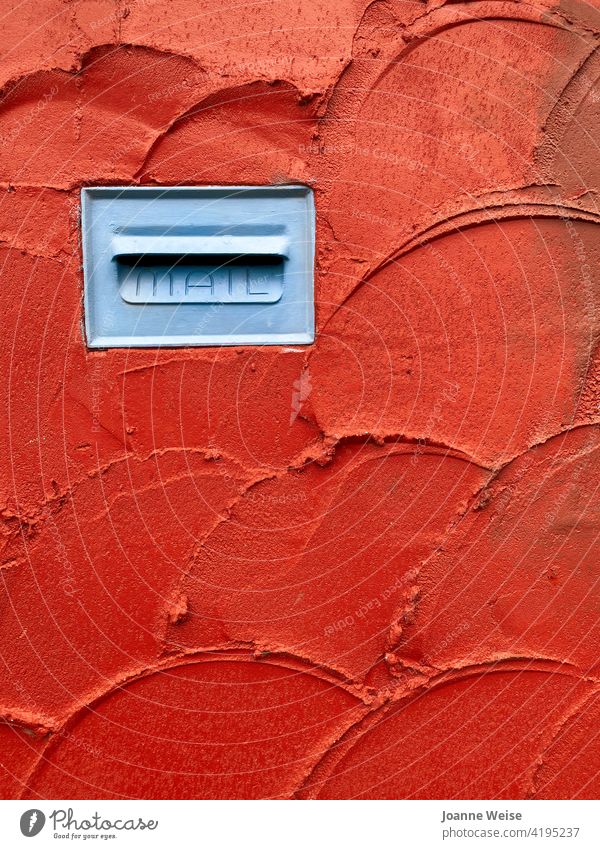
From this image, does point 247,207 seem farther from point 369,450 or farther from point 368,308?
point 369,450

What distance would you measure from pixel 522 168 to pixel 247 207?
43 centimetres

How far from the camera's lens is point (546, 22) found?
1.10 meters

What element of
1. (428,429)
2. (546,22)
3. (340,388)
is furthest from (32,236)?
(546,22)

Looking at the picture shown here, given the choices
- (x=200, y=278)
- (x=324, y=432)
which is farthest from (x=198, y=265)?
(x=324, y=432)

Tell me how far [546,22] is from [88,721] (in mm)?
1272

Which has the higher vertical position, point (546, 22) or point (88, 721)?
point (546, 22)

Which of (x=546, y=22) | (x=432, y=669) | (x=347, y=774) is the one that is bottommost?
(x=347, y=774)

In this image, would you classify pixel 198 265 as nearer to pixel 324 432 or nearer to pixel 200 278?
pixel 200 278

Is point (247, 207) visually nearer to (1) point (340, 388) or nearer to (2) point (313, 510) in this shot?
(1) point (340, 388)

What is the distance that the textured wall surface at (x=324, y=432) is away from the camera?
3.56ft
